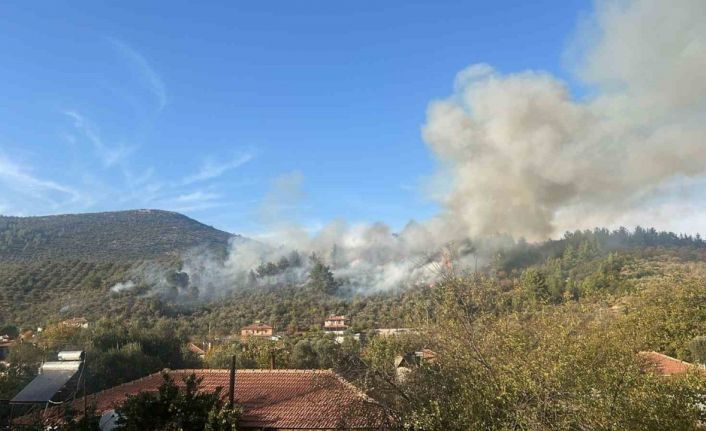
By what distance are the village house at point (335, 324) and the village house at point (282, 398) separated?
4527cm

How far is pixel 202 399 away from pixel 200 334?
47137mm

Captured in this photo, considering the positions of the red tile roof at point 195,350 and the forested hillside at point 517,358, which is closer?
the forested hillside at point 517,358

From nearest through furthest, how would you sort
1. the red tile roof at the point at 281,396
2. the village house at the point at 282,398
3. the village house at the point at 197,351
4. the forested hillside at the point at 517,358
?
the forested hillside at the point at 517,358 → the village house at the point at 282,398 → the red tile roof at the point at 281,396 → the village house at the point at 197,351

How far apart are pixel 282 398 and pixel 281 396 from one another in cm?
17

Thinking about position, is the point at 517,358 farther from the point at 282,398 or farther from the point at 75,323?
the point at 75,323

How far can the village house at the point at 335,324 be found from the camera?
63919 mm

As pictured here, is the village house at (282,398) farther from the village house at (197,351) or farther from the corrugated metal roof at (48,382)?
the village house at (197,351)

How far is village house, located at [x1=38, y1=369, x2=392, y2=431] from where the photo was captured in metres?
11.3

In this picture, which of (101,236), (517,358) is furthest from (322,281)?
(517,358)

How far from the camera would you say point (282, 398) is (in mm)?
16016

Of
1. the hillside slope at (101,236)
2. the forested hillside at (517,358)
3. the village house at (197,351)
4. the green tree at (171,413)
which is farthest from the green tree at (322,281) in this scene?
the green tree at (171,413)

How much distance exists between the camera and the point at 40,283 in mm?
69250

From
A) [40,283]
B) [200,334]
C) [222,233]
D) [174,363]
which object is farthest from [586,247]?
[222,233]

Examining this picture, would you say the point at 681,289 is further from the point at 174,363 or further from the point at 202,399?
the point at 174,363
